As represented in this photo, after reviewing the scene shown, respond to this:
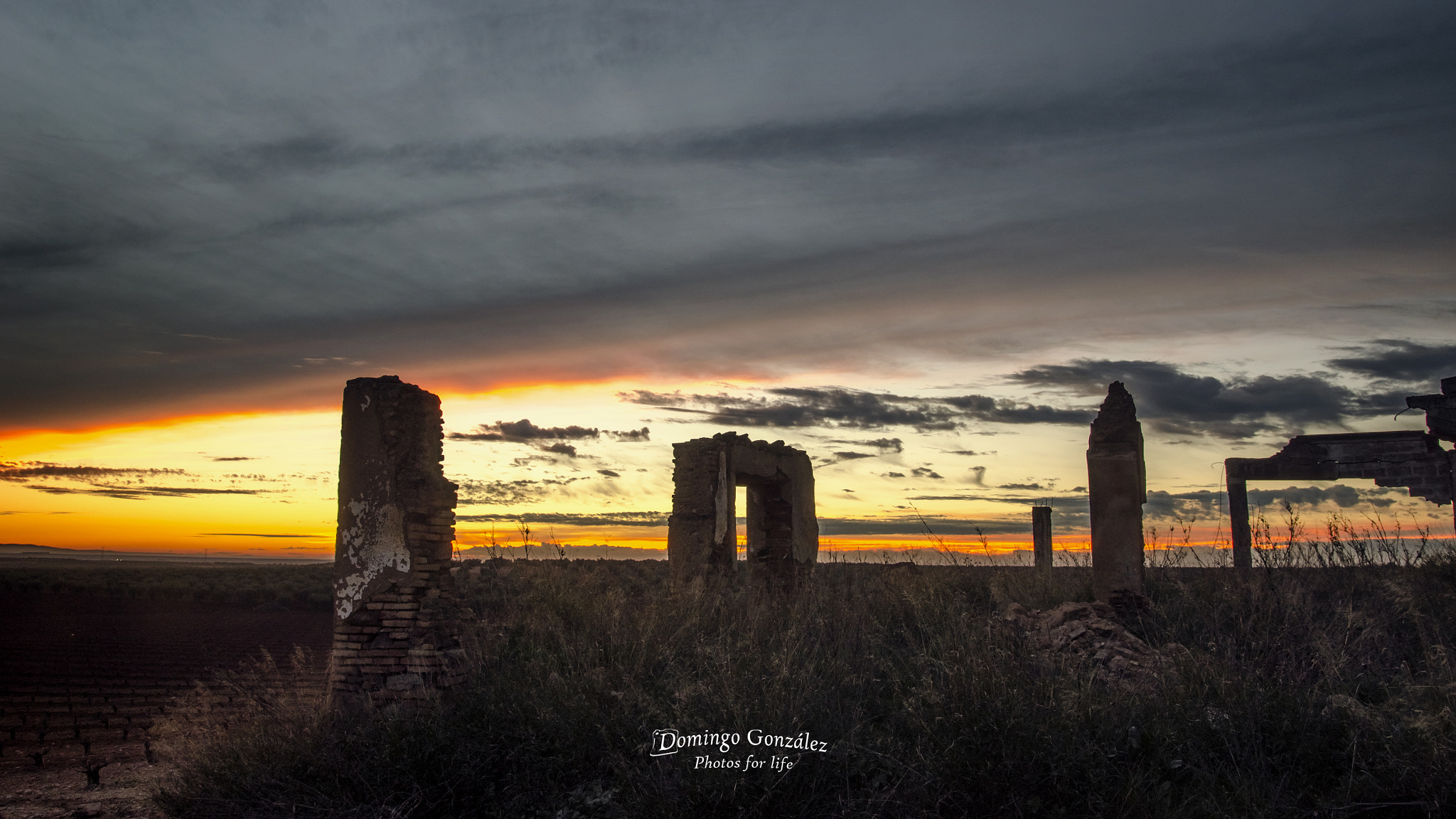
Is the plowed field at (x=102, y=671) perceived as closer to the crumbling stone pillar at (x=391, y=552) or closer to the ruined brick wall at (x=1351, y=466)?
the crumbling stone pillar at (x=391, y=552)

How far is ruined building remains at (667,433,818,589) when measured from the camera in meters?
13.6

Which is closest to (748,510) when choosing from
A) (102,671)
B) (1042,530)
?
(1042,530)

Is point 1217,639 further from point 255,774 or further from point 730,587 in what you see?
point 255,774

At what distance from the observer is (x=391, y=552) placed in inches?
346

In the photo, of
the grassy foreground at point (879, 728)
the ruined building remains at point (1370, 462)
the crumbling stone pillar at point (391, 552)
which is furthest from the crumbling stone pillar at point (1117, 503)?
the crumbling stone pillar at point (391, 552)

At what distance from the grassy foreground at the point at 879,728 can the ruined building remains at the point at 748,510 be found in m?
4.94

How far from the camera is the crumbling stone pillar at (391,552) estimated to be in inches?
335

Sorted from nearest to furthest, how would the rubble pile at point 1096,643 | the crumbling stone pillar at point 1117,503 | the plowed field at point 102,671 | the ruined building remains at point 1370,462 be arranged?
the rubble pile at point 1096,643, the plowed field at point 102,671, the crumbling stone pillar at point 1117,503, the ruined building remains at point 1370,462

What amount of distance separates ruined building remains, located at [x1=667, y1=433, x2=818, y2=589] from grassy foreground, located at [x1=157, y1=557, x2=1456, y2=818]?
494 cm

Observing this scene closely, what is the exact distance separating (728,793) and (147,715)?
10611 millimetres

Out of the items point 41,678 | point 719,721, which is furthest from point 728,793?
point 41,678

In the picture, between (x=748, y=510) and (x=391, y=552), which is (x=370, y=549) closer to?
(x=391, y=552)

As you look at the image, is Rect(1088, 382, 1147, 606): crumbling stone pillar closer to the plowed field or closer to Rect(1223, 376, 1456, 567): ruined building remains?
Rect(1223, 376, 1456, 567): ruined building remains

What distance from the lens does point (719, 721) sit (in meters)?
5.84
